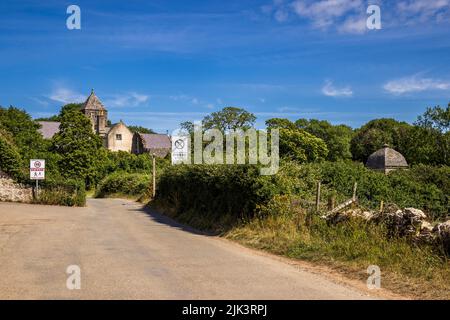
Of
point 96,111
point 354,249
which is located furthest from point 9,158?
point 96,111

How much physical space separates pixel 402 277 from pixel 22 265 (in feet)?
27.1

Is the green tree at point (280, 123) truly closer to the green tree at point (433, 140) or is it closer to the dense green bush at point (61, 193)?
the green tree at point (433, 140)

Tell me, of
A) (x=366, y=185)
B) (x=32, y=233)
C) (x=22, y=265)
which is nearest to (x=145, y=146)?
(x=366, y=185)

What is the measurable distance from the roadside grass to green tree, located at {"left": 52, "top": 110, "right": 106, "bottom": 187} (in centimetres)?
4650

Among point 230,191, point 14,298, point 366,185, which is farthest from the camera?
point 366,185

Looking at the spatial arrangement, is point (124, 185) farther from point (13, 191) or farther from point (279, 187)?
point (279, 187)

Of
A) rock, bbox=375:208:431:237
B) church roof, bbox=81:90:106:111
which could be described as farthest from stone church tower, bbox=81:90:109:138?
rock, bbox=375:208:431:237

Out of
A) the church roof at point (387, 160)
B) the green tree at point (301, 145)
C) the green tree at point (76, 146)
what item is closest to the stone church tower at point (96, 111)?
the green tree at point (76, 146)

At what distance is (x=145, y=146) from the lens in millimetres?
102812

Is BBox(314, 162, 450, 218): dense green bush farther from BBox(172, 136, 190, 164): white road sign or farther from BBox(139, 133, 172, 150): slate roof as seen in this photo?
BBox(139, 133, 172, 150): slate roof

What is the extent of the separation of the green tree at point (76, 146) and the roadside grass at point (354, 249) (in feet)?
153

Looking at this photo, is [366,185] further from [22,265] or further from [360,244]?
[22,265]

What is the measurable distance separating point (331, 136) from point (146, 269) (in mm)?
83998

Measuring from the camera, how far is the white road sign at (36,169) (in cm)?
3212
